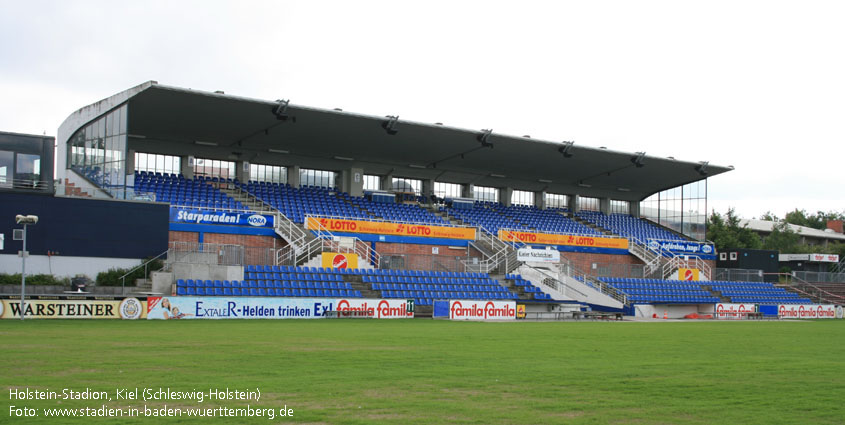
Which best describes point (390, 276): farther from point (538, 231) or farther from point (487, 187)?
point (487, 187)

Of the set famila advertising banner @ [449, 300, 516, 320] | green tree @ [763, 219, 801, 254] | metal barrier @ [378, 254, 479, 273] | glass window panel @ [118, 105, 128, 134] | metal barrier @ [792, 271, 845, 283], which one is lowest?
famila advertising banner @ [449, 300, 516, 320]

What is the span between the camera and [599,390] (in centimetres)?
1177

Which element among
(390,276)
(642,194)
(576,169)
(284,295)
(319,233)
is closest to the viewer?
(284,295)

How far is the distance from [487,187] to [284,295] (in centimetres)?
3152

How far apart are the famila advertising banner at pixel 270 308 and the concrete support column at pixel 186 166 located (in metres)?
20.5

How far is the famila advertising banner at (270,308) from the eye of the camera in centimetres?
2988

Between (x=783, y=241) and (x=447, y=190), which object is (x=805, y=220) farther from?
(x=447, y=190)

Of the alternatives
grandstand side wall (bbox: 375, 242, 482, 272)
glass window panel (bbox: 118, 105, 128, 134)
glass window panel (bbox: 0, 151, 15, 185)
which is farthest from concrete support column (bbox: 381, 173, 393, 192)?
glass window panel (bbox: 0, 151, 15, 185)

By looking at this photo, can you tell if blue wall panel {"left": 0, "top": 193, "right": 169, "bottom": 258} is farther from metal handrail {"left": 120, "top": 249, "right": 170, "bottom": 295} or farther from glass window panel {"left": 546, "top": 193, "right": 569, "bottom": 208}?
glass window panel {"left": 546, "top": 193, "right": 569, "bottom": 208}

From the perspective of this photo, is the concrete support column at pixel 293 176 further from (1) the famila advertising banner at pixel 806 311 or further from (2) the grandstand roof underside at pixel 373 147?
(1) the famila advertising banner at pixel 806 311

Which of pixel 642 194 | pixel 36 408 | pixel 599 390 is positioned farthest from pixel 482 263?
pixel 36 408

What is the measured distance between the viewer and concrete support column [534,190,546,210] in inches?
2581

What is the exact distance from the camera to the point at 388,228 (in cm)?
4784

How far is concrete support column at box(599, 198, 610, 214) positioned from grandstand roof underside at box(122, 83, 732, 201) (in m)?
A: 0.57
